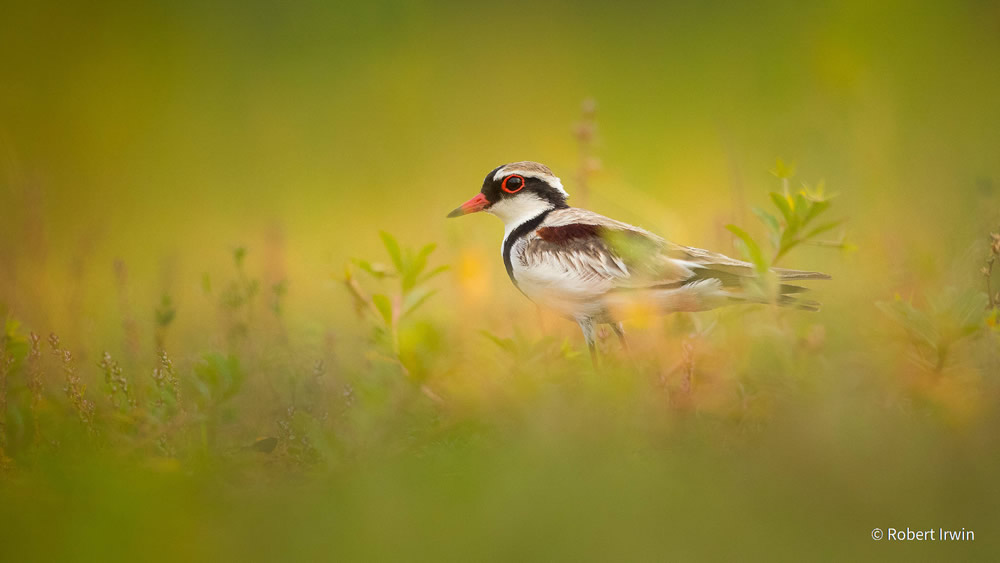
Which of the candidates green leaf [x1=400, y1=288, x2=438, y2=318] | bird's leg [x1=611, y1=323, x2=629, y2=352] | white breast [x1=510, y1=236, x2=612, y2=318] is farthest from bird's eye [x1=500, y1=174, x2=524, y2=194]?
green leaf [x1=400, y1=288, x2=438, y2=318]

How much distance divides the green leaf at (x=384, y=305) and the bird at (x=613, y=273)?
0.87 meters

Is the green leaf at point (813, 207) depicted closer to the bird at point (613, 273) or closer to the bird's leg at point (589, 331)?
the bird at point (613, 273)

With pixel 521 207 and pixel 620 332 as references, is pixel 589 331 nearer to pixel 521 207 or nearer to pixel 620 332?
pixel 620 332

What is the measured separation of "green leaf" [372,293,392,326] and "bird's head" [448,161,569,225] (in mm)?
1365

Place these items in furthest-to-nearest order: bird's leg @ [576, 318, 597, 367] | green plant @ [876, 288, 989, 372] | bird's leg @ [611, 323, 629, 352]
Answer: bird's leg @ [611, 323, 629, 352]
bird's leg @ [576, 318, 597, 367]
green plant @ [876, 288, 989, 372]

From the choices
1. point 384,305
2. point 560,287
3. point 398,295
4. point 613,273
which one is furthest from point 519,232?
point 384,305

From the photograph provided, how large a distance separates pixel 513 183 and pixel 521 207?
15 cm

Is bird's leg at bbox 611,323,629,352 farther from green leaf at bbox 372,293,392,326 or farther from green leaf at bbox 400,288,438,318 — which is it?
green leaf at bbox 372,293,392,326

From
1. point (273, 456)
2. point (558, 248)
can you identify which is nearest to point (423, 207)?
point (558, 248)

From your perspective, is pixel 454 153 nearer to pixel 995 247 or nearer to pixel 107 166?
pixel 107 166

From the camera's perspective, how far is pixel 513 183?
460 cm

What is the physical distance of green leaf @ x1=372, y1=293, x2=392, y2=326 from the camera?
3373 mm

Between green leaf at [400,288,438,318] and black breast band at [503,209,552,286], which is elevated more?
black breast band at [503,209,552,286]

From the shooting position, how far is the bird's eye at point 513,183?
15.1ft
